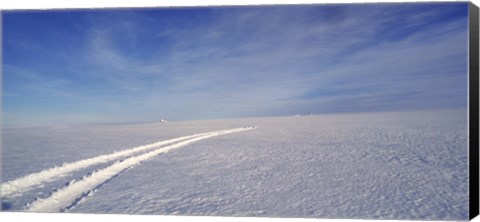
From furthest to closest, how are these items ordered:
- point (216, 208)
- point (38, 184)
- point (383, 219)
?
point (38, 184) < point (216, 208) < point (383, 219)

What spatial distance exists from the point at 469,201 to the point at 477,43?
1.55m

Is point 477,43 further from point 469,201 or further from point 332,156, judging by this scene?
point 332,156

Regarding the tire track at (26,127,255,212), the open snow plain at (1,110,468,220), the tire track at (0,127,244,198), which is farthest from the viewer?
the tire track at (0,127,244,198)

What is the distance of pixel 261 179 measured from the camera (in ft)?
13.9

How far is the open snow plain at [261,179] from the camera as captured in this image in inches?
142

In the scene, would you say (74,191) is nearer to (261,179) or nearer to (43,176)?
(43,176)

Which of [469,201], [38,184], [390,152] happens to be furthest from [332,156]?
[38,184]

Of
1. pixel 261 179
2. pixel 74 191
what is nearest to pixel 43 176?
pixel 74 191

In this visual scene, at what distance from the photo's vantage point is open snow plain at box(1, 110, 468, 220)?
362 cm

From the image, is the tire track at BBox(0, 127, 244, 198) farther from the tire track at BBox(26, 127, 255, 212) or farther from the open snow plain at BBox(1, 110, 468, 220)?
the tire track at BBox(26, 127, 255, 212)

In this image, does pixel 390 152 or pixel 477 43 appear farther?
pixel 390 152

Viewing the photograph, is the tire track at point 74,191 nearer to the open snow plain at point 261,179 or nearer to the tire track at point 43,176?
the open snow plain at point 261,179

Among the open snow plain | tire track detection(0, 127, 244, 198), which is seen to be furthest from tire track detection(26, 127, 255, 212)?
tire track detection(0, 127, 244, 198)

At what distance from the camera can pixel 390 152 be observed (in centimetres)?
511
